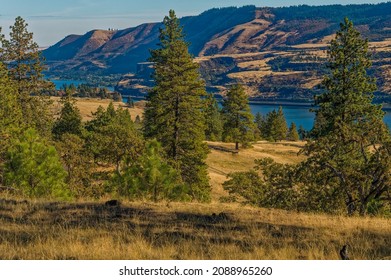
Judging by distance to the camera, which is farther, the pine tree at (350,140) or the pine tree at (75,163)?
the pine tree at (75,163)

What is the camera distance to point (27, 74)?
40469 millimetres

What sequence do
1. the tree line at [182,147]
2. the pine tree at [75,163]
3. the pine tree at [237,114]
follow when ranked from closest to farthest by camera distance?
the tree line at [182,147]
the pine tree at [75,163]
the pine tree at [237,114]

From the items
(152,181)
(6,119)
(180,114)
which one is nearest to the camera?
A: (152,181)

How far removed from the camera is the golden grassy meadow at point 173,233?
28.0ft

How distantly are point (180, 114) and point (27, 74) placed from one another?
16.8 m

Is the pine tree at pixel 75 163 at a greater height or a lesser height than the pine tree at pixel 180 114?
lesser

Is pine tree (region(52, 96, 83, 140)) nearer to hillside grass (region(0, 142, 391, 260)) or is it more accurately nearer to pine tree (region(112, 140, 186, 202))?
pine tree (region(112, 140, 186, 202))

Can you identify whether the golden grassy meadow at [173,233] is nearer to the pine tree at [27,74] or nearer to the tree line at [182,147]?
the tree line at [182,147]

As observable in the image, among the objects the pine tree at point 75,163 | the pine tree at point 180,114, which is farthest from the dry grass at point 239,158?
the pine tree at point 75,163

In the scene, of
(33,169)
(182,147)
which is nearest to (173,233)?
(33,169)

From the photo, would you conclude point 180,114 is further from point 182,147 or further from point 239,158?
point 239,158

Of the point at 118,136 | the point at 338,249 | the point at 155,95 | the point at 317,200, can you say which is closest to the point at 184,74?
the point at 155,95

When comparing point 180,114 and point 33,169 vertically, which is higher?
point 180,114

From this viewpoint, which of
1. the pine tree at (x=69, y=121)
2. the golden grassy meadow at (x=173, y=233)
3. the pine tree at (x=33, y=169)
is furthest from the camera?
the pine tree at (x=69, y=121)
